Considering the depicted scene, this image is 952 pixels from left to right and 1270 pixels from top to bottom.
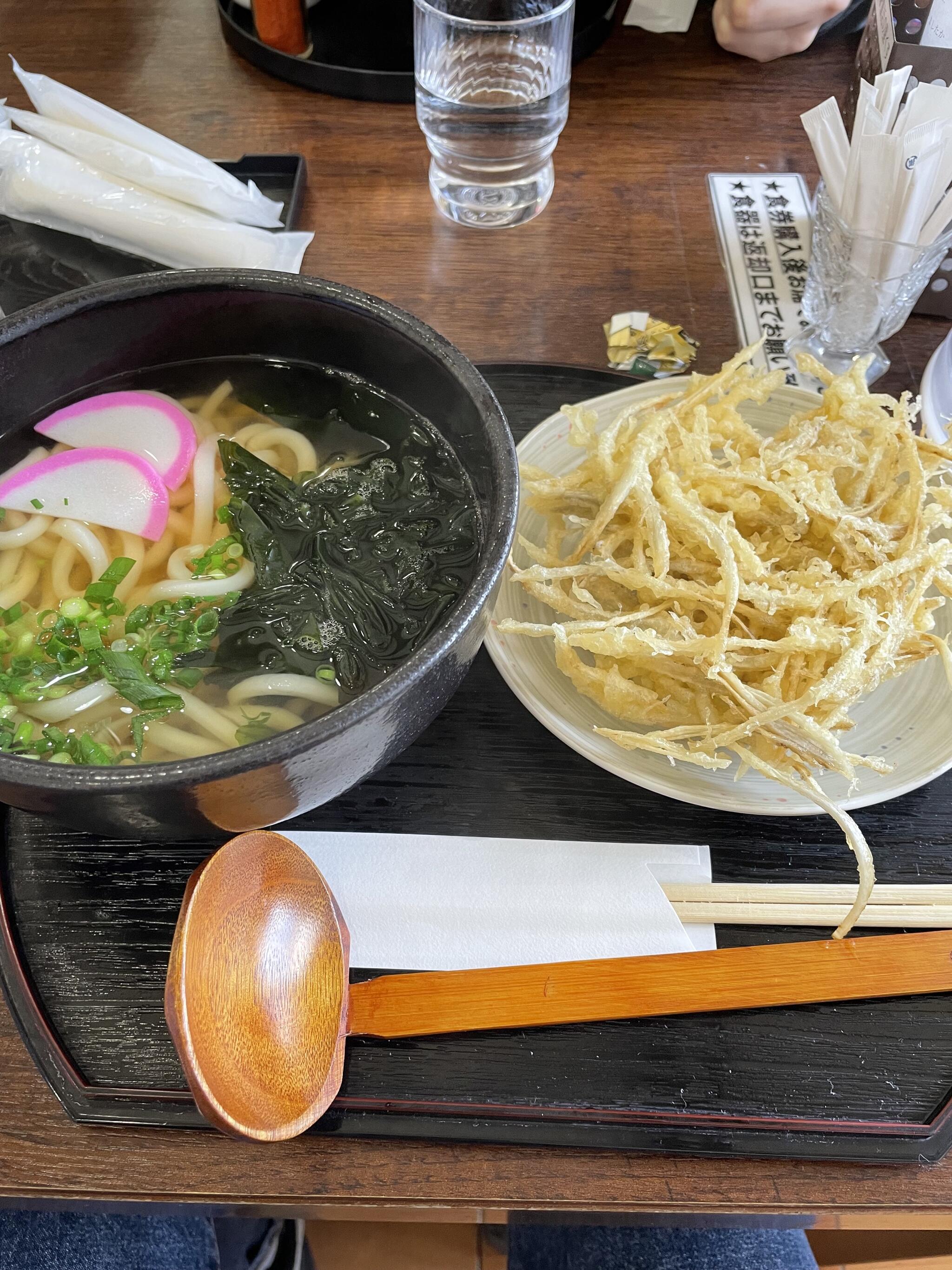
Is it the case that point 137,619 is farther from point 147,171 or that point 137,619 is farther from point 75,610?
point 147,171

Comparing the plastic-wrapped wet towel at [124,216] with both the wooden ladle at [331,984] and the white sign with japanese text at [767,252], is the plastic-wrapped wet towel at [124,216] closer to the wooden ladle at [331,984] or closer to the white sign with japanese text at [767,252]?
the white sign with japanese text at [767,252]

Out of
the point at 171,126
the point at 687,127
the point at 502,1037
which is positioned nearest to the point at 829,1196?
the point at 502,1037

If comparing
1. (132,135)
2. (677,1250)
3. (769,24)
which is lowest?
(677,1250)

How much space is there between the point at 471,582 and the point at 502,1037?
0.41 m

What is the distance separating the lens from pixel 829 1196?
2.52 ft

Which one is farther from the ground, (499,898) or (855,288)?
(855,288)

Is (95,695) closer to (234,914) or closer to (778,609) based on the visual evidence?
(234,914)

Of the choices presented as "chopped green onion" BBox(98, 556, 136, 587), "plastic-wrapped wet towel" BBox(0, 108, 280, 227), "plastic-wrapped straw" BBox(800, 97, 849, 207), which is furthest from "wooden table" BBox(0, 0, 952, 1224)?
"chopped green onion" BBox(98, 556, 136, 587)

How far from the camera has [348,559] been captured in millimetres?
1048

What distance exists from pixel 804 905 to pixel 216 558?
2.38ft

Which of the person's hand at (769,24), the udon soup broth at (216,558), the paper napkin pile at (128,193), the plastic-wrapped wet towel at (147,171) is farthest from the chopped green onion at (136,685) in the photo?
the person's hand at (769,24)

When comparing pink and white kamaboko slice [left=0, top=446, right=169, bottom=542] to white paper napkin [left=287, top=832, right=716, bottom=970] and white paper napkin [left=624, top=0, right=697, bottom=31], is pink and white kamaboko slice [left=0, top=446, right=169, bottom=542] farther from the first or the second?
white paper napkin [left=624, top=0, right=697, bottom=31]

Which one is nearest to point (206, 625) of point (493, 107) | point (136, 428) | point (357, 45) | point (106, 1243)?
point (136, 428)

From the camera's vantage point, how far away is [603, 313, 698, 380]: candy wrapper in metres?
1.41
